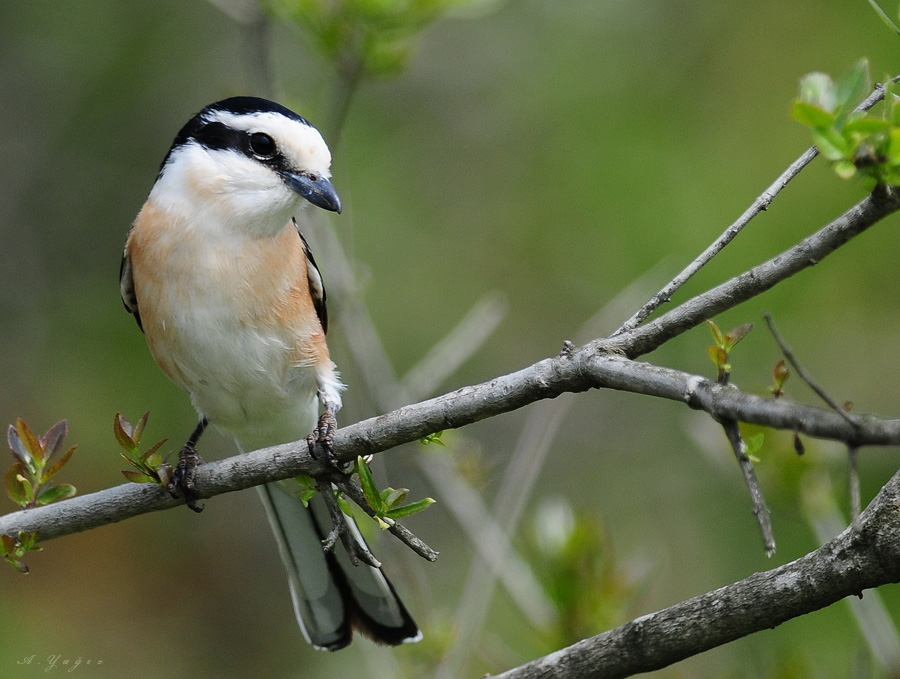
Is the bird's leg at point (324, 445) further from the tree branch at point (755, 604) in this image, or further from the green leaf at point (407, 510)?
the tree branch at point (755, 604)

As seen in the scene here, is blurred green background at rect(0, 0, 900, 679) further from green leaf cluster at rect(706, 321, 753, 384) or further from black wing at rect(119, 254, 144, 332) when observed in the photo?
green leaf cluster at rect(706, 321, 753, 384)

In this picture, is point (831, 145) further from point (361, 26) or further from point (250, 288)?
point (361, 26)

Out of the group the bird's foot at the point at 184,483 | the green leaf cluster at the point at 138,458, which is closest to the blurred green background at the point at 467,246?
the bird's foot at the point at 184,483

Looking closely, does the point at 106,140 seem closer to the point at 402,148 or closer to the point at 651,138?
the point at 402,148

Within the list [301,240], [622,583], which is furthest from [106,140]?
[622,583]

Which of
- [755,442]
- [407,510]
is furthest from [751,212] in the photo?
[407,510]

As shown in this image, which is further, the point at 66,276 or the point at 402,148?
the point at 402,148

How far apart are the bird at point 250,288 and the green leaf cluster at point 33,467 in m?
0.71

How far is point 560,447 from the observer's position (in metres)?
8.41

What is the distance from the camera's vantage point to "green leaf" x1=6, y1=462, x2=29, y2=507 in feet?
10.2

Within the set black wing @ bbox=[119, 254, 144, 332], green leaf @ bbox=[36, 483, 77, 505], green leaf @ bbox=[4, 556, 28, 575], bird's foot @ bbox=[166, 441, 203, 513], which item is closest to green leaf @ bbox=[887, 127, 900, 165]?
bird's foot @ bbox=[166, 441, 203, 513]

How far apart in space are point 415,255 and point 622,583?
16.1 feet

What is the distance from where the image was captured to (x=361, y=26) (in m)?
4.80

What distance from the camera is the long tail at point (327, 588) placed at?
4.02 metres
